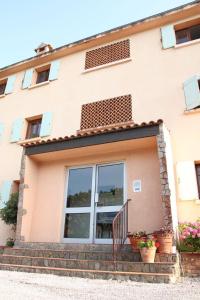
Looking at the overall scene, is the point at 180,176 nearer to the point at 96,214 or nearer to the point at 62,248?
the point at 96,214

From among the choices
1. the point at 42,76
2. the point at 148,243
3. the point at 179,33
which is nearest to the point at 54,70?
the point at 42,76

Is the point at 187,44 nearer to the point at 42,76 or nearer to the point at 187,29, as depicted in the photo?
the point at 187,29

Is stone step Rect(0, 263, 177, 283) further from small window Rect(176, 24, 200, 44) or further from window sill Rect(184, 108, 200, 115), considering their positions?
small window Rect(176, 24, 200, 44)

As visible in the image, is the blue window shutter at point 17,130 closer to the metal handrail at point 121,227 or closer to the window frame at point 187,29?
the metal handrail at point 121,227

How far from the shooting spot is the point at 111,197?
7.34m

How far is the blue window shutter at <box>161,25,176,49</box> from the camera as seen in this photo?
8.90 metres

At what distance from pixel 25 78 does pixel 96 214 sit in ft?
24.2

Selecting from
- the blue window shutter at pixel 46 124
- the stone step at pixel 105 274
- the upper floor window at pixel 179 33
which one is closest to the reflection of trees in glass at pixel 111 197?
the stone step at pixel 105 274

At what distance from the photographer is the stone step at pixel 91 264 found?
4.56m

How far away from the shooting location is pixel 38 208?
798 cm

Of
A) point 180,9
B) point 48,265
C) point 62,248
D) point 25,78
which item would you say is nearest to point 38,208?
point 62,248

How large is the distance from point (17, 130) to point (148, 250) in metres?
7.33

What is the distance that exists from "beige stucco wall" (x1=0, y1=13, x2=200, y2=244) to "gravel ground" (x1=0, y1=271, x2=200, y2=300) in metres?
2.80

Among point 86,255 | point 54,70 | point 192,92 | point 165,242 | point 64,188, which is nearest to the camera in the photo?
point 165,242
